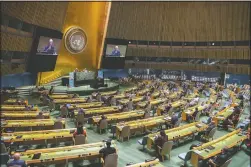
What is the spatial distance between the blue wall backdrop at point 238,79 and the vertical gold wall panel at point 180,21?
16.7ft

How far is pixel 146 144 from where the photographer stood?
32.4 ft

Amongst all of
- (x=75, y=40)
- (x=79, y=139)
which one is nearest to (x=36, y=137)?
(x=79, y=139)

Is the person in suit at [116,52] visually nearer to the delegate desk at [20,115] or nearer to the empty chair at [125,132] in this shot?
the delegate desk at [20,115]

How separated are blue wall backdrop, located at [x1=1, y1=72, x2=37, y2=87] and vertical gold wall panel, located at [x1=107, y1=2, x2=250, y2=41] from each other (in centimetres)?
1546

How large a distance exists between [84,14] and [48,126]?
21.4 m

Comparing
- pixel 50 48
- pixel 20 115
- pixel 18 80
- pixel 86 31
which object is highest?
pixel 86 31

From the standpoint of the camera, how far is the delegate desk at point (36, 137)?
843 cm

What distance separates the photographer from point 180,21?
1350 inches

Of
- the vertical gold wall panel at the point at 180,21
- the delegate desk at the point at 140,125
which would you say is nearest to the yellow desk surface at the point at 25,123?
the delegate desk at the point at 140,125

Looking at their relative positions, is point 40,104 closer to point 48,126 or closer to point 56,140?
point 48,126

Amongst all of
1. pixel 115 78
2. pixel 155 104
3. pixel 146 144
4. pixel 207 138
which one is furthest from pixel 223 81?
pixel 146 144

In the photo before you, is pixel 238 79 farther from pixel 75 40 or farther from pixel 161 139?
pixel 161 139

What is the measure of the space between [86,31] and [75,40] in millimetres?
2087

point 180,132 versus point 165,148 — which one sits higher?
point 180,132
